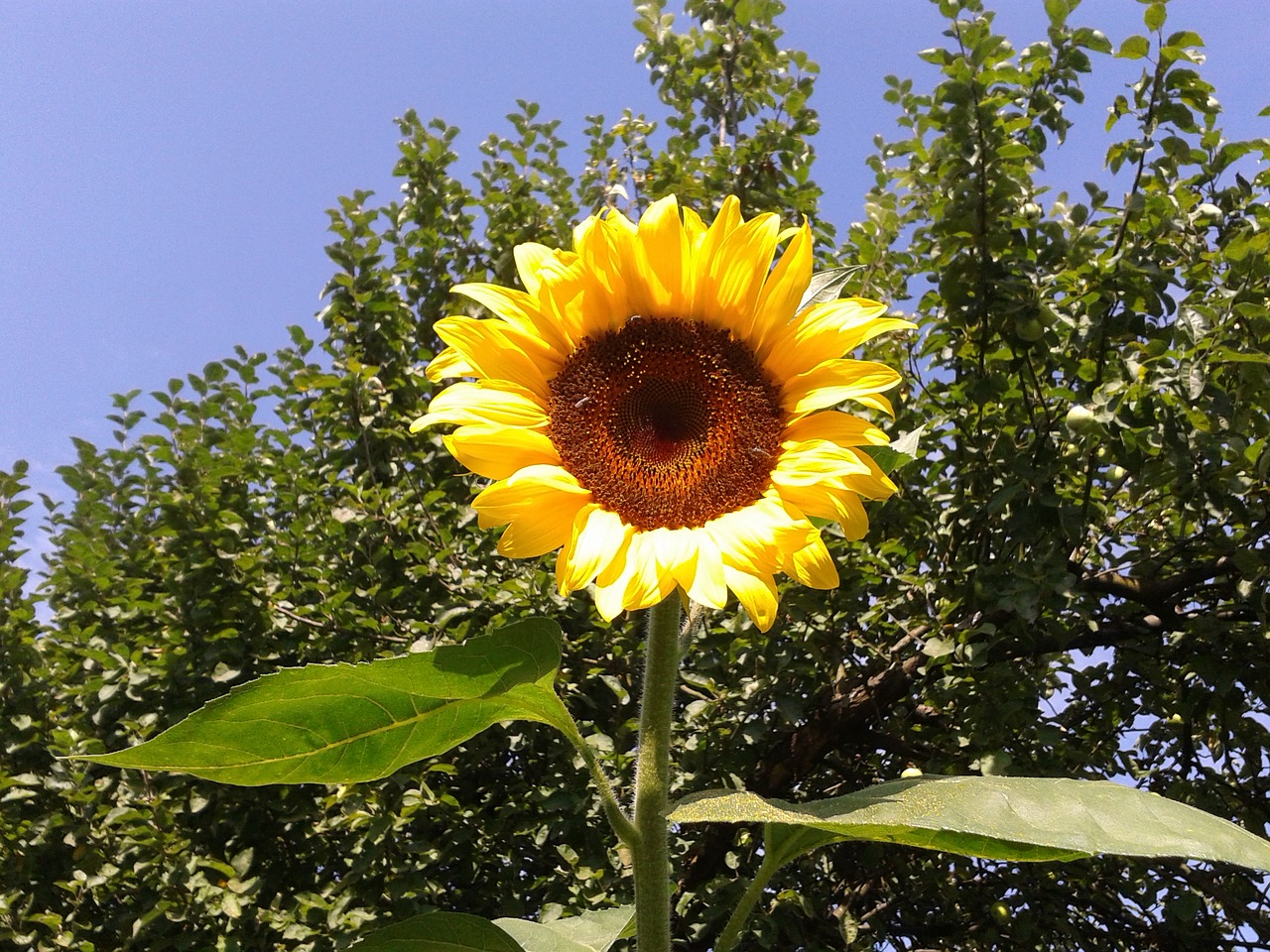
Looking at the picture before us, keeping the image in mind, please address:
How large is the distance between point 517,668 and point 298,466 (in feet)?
10.6

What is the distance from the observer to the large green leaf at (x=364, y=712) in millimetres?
950

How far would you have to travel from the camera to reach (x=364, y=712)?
101cm

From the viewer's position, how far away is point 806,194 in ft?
11.9

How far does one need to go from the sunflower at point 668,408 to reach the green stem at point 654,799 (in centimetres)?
9

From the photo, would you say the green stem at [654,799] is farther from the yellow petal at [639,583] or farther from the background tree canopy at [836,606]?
the background tree canopy at [836,606]

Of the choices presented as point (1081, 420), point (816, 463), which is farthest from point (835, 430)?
point (1081, 420)

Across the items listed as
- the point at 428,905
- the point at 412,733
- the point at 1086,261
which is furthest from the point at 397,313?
the point at 412,733

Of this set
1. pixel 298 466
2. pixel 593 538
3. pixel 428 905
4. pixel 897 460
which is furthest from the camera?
pixel 298 466

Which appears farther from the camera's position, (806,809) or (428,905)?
(428,905)

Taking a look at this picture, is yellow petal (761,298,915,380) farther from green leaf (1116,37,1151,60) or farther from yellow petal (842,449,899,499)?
green leaf (1116,37,1151,60)

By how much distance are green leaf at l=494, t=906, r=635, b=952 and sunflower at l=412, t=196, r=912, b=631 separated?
48 centimetres

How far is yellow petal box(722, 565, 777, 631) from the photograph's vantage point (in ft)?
3.62

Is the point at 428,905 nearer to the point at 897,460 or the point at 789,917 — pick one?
the point at 789,917

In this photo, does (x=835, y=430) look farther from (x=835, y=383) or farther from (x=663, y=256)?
(x=663, y=256)
